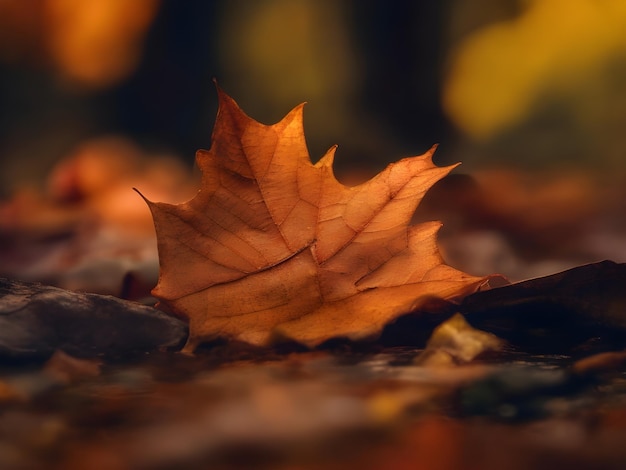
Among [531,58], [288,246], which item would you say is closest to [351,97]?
[531,58]

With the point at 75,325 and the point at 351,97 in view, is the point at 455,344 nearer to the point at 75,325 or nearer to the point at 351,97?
the point at 75,325

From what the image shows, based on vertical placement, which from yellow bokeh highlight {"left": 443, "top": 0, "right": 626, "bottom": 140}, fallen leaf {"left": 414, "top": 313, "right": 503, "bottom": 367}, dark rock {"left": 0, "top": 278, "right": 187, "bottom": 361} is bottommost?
fallen leaf {"left": 414, "top": 313, "right": 503, "bottom": 367}

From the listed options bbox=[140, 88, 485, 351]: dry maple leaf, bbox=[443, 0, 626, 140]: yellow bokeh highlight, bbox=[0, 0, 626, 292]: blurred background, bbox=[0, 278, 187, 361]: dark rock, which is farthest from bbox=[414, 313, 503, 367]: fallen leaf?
bbox=[443, 0, 626, 140]: yellow bokeh highlight

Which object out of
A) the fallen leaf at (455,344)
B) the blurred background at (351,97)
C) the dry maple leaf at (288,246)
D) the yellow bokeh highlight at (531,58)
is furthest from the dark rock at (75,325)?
the yellow bokeh highlight at (531,58)

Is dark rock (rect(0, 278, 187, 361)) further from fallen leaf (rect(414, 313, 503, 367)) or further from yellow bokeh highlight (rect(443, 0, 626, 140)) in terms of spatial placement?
yellow bokeh highlight (rect(443, 0, 626, 140))

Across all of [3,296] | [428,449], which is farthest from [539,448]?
[3,296]

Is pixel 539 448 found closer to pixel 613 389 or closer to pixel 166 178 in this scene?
pixel 613 389

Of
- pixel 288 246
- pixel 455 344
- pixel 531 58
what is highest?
pixel 531 58
